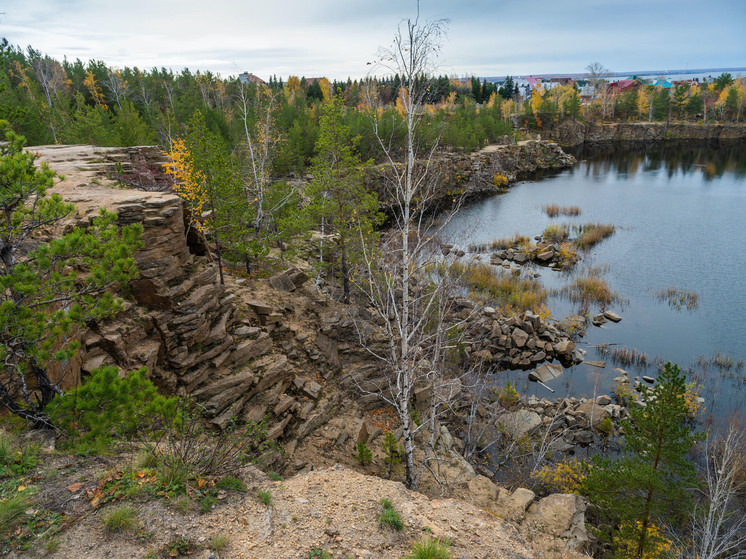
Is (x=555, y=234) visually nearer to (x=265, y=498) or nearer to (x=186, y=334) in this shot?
(x=186, y=334)

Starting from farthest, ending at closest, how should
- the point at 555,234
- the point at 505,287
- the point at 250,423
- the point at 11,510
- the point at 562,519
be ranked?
the point at 555,234 < the point at 505,287 < the point at 562,519 < the point at 250,423 < the point at 11,510

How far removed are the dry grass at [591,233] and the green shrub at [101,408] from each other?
34538mm

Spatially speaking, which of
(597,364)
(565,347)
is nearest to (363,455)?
(565,347)

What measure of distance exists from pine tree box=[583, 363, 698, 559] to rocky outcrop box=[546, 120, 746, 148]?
9295 centimetres

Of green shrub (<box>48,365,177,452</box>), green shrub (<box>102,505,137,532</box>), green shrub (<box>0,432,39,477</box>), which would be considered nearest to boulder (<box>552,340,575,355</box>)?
green shrub (<box>48,365,177,452</box>)

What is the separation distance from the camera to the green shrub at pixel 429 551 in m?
6.05

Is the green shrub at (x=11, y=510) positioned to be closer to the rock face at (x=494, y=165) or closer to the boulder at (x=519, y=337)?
the boulder at (x=519, y=337)

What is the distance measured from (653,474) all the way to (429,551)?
6.79m

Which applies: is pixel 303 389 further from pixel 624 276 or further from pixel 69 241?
pixel 624 276

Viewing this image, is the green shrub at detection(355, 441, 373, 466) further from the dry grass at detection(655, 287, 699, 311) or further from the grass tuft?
the dry grass at detection(655, 287, 699, 311)

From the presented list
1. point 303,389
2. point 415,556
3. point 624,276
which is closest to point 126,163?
point 303,389

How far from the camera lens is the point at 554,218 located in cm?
4325

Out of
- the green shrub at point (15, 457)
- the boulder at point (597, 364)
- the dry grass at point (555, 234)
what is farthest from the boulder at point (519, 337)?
the green shrub at point (15, 457)

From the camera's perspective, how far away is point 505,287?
27859mm
